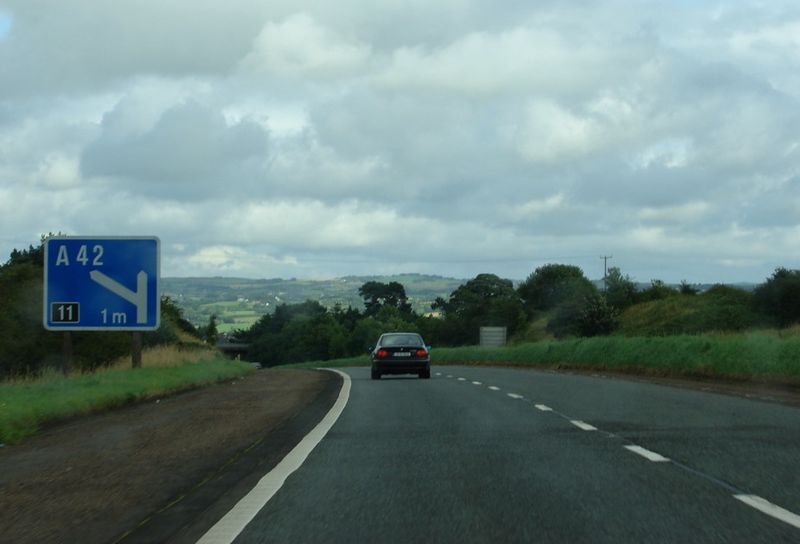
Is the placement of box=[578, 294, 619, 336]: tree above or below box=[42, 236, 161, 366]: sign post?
below

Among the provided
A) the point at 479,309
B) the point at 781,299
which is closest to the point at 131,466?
the point at 781,299

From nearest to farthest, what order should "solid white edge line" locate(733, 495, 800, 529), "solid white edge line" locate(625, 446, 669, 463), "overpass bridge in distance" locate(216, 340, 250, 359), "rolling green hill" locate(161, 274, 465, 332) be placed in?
"solid white edge line" locate(733, 495, 800, 529) → "solid white edge line" locate(625, 446, 669, 463) → "rolling green hill" locate(161, 274, 465, 332) → "overpass bridge in distance" locate(216, 340, 250, 359)

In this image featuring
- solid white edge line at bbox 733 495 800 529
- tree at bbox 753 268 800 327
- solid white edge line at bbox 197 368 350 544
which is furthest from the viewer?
tree at bbox 753 268 800 327

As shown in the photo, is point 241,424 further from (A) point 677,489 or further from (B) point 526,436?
(A) point 677,489

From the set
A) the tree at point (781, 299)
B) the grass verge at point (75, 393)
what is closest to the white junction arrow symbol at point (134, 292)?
the grass verge at point (75, 393)

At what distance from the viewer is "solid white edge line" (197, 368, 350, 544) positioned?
6.75 m

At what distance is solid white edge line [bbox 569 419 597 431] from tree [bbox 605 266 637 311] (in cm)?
9082

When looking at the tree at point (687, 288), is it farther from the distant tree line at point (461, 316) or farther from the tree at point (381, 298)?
the tree at point (381, 298)

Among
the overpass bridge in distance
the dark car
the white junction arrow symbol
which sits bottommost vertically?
the overpass bridge in distance

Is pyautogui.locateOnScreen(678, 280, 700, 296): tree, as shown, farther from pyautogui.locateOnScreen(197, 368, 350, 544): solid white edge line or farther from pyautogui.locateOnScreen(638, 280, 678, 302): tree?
pyautogui.locateOnScreen(197, 368, 350, 544): solid white edge line

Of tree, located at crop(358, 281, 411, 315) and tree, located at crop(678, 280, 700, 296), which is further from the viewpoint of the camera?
tree, located at crop(358, 281, 411, 315)

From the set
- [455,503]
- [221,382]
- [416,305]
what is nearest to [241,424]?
[455,503]

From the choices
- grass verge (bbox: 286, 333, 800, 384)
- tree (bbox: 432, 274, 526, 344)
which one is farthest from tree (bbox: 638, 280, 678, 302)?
grass verge (bbox: 286, 333, 800, 384)

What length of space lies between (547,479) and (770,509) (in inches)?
82.8
